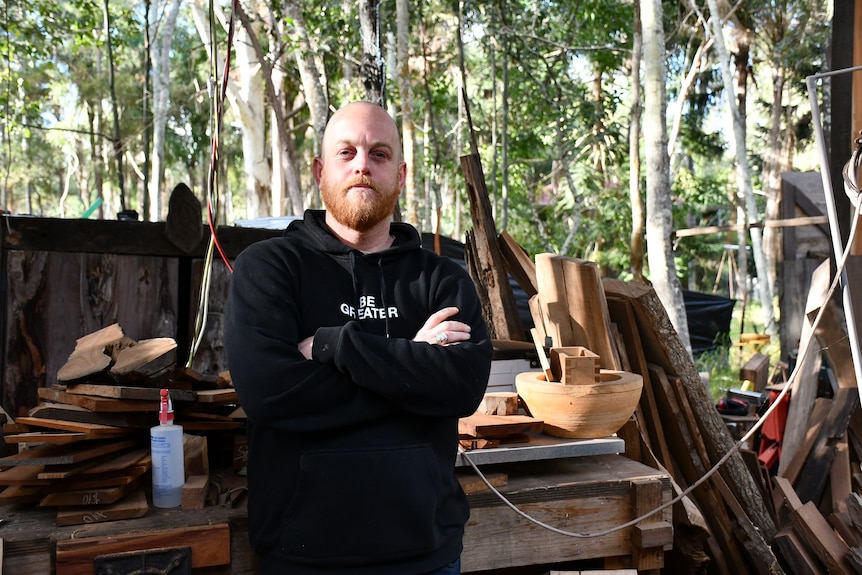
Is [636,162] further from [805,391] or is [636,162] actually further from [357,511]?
[357,511]

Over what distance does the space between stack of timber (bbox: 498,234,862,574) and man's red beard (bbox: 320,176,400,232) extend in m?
1.34

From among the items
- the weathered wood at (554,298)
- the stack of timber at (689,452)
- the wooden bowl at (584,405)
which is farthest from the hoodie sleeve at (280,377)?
the weathered wood at (554,298)

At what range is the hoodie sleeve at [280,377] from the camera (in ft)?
7.14

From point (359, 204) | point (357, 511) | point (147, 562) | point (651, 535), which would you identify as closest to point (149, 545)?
point (147, 562)

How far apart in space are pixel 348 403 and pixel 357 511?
300 mm

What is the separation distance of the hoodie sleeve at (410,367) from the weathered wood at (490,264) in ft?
7.51

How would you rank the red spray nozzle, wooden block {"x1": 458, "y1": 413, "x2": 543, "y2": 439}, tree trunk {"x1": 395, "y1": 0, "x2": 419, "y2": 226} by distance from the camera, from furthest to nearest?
tree trunk {"x1": 395, "y1": 0, "x2": 419, "y2": 226}
wooden block {"x1": 458, "y1": 413, "x2": 543, "y2": 439}
the red spray nozzle

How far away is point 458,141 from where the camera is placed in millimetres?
19547

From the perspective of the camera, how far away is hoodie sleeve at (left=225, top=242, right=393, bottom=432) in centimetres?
218

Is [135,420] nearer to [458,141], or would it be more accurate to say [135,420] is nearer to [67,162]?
[458,141]

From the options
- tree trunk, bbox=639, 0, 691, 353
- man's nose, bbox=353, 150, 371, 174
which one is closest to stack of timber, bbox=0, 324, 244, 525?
man's nose, bbox=353, 150, 371, 174

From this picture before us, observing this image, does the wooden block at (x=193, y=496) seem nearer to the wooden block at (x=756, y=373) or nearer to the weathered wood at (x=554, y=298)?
the weathered wood at (x=554, y=298)

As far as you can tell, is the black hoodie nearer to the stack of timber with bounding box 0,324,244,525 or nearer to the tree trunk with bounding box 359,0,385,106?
the stack of timber with bounding box 0,324,244,525

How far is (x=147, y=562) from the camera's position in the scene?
→ 2.40 m
